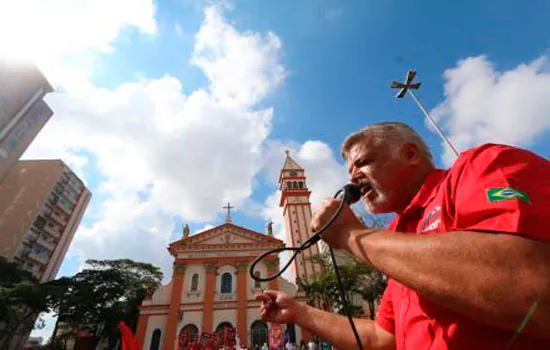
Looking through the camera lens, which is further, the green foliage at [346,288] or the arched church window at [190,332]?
the arched church window at [190,332]

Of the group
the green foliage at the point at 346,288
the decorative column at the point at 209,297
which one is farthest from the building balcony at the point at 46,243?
the green foliage at the point at 346,288

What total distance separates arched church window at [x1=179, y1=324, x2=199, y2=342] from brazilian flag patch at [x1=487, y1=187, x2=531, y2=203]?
25.9 metres

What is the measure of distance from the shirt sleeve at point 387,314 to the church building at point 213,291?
22425 millimetres

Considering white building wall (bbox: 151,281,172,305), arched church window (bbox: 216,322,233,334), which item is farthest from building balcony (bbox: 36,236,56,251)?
arched church window (bbox: 216,322,233,334)

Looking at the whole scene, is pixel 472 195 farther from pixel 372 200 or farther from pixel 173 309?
pixel 173 309

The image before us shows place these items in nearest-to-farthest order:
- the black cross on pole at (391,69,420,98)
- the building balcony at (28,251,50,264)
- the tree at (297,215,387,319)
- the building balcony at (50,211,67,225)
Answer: the black cross on pole at (391,69,420,98) < the tree at (297,215,387,319) < the building balcony at (28,251,50,264) < the building balcony at (50,211,67,225)

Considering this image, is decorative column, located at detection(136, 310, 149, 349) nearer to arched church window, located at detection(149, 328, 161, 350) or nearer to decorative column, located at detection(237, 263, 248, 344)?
arched church window, located at detection(149, 328, 161, 350)

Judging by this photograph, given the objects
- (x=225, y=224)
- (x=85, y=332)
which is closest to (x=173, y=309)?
(x=225, y=224)

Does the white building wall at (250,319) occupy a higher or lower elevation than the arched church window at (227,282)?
lower

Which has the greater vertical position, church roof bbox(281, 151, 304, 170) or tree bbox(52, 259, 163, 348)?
church roof bbox(281, 151, 304, 170)

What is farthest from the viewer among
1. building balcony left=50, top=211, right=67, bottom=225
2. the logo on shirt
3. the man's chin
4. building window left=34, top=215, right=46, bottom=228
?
building balcony left=50, top=211, right=67, bottom=225

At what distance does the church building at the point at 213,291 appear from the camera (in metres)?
22.7

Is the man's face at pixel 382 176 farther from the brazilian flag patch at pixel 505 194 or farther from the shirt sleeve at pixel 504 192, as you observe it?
the brazilian flag patch at pixel 505 194

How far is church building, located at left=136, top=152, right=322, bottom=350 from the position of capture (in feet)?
74.5
